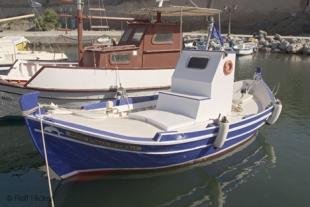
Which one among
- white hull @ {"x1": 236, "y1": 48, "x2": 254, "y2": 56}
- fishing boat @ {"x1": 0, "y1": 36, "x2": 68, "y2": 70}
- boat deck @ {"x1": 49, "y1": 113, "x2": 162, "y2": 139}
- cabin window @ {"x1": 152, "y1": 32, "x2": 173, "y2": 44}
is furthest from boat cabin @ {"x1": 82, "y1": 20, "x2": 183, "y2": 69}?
white hull @ {"x1": 236, "y1": 48, "x2": 254, "y2": 56}

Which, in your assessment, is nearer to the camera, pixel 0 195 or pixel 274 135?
pixel 0 195

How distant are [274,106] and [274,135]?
147 cm

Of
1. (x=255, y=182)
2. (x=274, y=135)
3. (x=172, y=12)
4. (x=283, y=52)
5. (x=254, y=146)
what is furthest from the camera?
(x=283, y=52)

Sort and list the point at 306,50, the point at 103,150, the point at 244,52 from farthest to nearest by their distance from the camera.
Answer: the point at 306,50, the point at 244,52, the point at 103,150

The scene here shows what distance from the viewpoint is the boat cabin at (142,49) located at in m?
17.0

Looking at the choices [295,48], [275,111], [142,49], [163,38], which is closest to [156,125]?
[275,111]

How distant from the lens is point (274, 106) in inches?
585

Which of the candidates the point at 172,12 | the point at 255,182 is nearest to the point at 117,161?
the point at 255,182

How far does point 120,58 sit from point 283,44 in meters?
34.0

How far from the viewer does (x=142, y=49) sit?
1758 centimetres

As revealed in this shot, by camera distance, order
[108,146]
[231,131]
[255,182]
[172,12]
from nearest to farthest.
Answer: [108,146]
[255,182]
[231,131]
[172,12]

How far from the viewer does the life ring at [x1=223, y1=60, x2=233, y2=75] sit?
12838 mm

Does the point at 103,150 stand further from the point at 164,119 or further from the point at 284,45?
the point at 284,45

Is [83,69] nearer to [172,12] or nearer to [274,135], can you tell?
[172,12]
